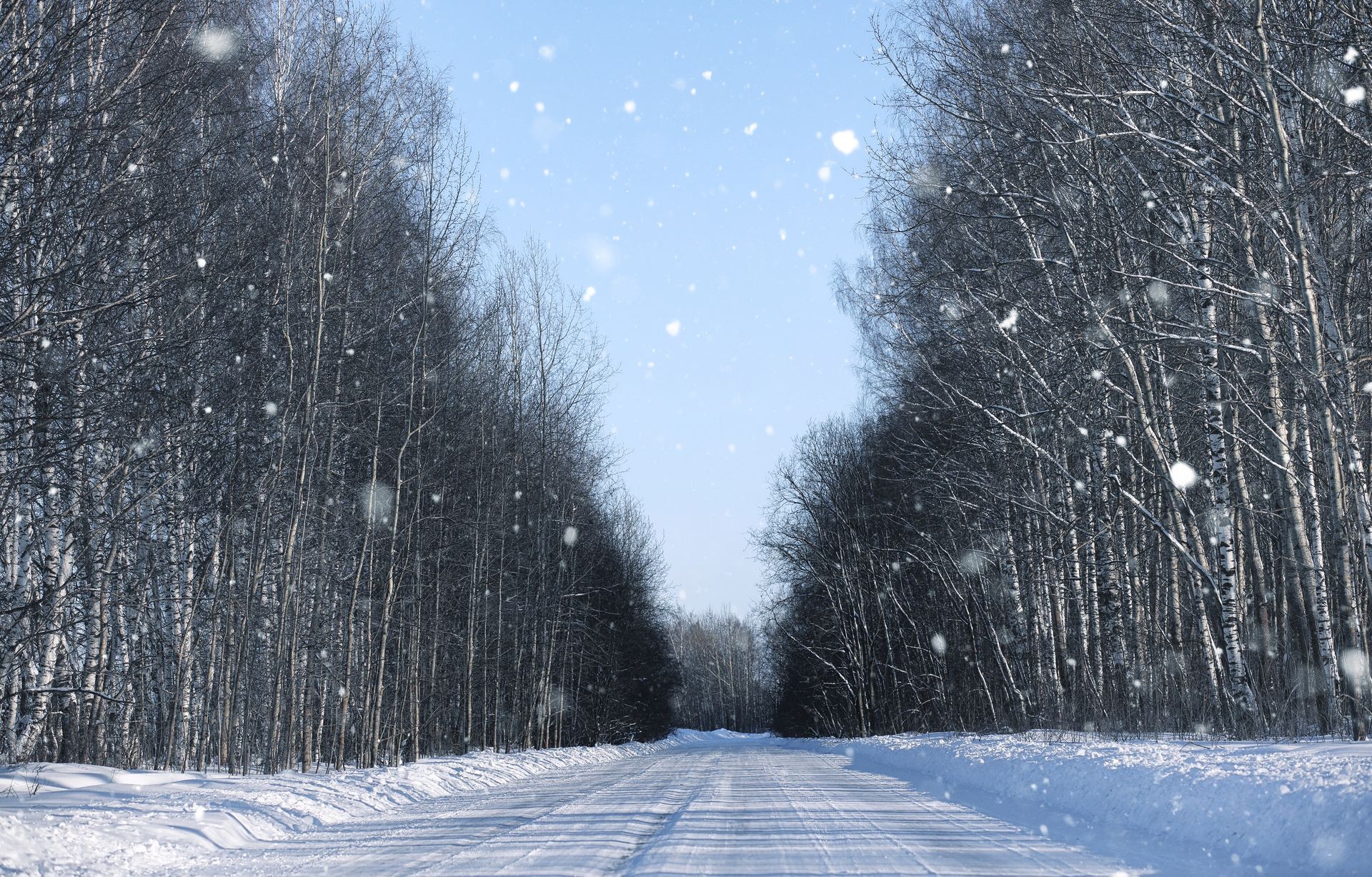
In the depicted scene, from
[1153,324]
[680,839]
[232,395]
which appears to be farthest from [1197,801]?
[232,395]

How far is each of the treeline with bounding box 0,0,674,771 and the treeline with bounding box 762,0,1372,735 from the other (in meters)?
8.77

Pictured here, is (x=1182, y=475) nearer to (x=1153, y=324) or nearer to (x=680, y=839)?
(x=1153, y=324)

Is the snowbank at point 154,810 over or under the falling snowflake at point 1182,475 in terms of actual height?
A: under

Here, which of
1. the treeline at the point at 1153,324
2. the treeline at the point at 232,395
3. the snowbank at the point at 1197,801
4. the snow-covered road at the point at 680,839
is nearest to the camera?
the snowbank at the point at 1197,801

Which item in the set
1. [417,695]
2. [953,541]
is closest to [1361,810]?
[417,695]

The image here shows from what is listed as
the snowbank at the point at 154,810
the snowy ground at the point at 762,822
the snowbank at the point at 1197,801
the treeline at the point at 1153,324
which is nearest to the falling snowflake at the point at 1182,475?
the treeline at the point at 1153,324

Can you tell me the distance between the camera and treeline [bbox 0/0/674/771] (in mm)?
8328

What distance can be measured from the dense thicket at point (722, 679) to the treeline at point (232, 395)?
86.4 metres

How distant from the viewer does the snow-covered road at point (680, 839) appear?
6.31 meters

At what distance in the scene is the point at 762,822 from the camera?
877cm

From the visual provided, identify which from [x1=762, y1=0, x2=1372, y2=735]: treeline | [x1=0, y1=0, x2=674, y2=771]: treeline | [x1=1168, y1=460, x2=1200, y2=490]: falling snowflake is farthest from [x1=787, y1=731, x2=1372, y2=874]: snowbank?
[x1=0, y1=0, x2=674, y2=771]: treeline

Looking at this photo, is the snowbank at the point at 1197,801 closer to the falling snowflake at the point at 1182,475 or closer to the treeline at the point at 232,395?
the falling snowflake at the point at 1182,475

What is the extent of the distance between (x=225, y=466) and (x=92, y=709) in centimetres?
440

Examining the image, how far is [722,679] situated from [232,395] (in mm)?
103215
